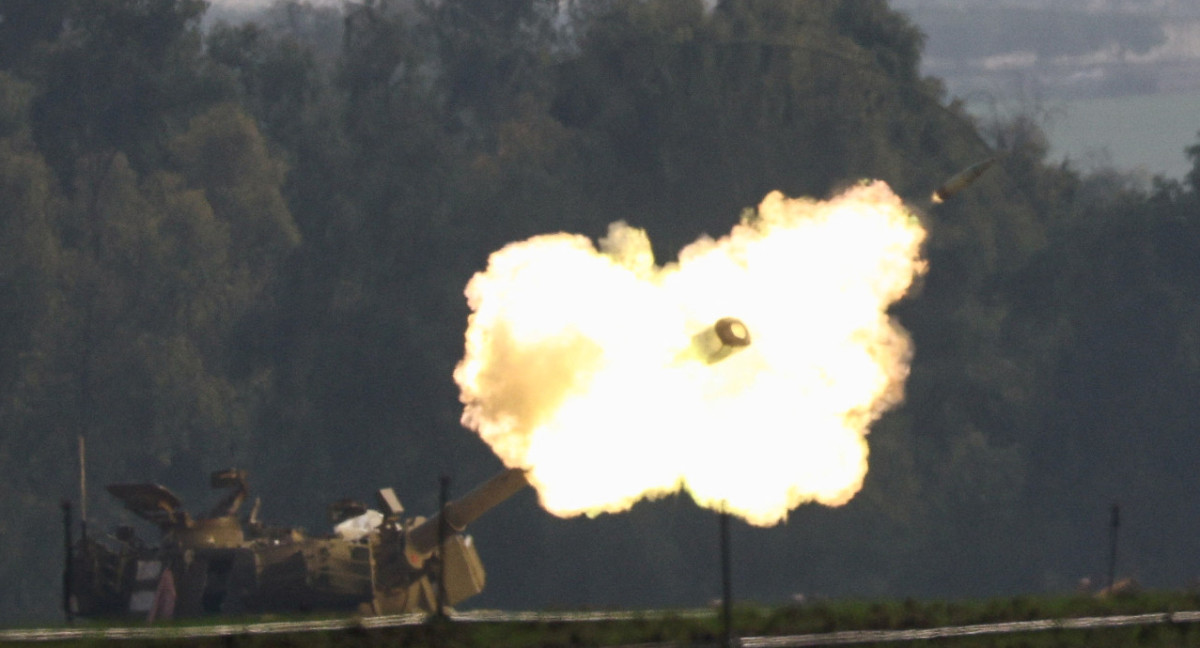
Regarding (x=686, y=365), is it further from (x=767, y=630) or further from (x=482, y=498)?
(x=767, y=630)

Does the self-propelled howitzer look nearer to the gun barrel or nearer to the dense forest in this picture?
the gun barrel

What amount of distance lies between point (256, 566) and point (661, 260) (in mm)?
45329

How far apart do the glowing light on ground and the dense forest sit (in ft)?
150

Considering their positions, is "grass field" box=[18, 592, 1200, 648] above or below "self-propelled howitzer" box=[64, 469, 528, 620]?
below

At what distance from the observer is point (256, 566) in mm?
39656

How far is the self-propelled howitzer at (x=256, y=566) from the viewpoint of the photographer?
39.3m

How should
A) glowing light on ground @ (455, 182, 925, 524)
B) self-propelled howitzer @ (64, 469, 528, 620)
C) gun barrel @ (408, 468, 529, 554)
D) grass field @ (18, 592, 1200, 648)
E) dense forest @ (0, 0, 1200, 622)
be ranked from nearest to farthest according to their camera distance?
grass field @ (18, 592, 1200, 648) < glowing light on ground @ (455, 182, 925, 524) < gun barrel @ (408, 468, 529, 554) < self-propelled howitzer @ (64, 469, 528, 620) < dense forest @ (0, 0, 1200, 622)

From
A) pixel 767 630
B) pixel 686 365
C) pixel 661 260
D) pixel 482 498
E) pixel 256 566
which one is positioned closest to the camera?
pixel 767 630

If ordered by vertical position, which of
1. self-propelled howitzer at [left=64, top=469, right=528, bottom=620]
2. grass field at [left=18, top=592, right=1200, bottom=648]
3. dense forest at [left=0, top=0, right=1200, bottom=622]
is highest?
dense forest at [left=0, top=0, right=1200, bottom=622]

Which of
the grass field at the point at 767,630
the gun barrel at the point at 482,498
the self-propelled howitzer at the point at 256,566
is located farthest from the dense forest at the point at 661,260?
the grass field at the point at 767,630

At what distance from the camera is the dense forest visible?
8281 cm

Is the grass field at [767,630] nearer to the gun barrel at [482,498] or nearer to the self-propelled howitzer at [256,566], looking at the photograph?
the gun barrel at [482,498]

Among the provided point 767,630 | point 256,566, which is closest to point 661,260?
point 256,566

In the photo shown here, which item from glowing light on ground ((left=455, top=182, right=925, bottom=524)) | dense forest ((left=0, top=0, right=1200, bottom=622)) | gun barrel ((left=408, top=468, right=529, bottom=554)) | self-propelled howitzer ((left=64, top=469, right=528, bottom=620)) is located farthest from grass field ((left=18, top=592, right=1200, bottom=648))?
dense forest ((left=0, top=0, right=1200, bottom=622))
